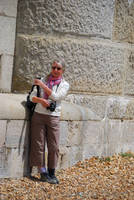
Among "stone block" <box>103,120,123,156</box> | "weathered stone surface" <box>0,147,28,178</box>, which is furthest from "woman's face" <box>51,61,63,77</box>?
"stone block" <box>103,120,123,156</box>

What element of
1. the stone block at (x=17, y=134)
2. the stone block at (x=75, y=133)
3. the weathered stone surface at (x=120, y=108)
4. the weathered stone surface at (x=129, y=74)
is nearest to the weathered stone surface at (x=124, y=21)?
the weathered stone surface at (x=129, y=74)

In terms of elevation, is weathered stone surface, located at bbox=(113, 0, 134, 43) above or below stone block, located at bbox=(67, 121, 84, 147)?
above

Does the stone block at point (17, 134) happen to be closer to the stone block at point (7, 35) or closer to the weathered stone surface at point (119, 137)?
the stone block at point (7, 35)

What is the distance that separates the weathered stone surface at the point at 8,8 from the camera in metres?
4.22

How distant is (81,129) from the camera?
4.46 m

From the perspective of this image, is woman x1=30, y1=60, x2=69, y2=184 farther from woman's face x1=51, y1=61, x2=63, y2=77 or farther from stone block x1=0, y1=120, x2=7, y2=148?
stone block x1=0, y1=120, x2=7, y2=148

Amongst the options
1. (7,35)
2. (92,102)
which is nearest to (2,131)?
(7,35)

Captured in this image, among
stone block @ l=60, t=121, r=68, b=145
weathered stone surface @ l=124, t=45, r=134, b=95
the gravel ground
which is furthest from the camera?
weathered stone surface @ l=124, t=45, r=134, b=95

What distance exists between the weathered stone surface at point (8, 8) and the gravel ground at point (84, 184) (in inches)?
78.8

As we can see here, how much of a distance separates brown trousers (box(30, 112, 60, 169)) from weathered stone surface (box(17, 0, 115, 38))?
1217 mm

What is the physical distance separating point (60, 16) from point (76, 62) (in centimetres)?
63

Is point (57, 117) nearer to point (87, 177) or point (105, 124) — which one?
point (87, 177)

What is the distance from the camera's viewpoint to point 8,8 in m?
4.27

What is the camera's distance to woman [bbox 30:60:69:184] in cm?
373
